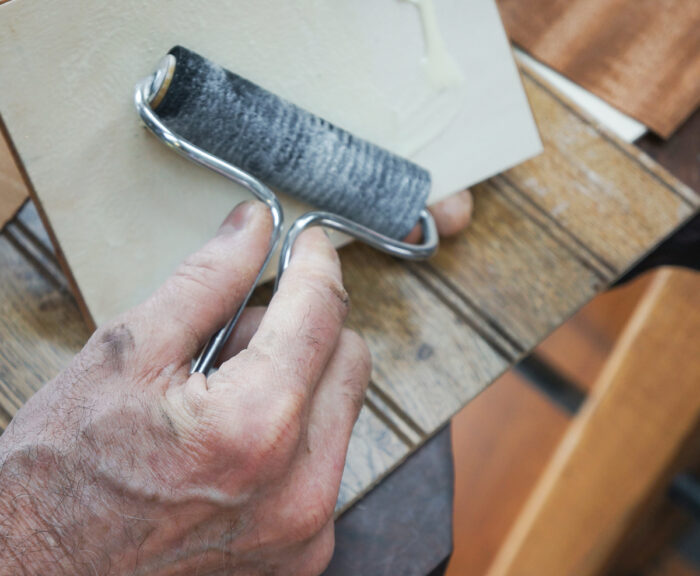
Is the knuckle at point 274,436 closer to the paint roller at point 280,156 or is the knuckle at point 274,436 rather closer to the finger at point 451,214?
the paint roller at point 280,156

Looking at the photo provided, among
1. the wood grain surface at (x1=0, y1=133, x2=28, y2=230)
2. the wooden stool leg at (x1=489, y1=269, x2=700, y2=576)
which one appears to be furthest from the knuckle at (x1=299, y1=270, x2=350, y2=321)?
the wooden stool leg at (x1=489, y1=269, x2=700, y2=576)

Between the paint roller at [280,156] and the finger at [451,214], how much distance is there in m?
0.02

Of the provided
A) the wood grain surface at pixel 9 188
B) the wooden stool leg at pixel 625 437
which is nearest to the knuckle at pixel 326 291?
the wood grain surface at pixel 9 188

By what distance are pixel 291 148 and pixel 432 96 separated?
0.48 feet

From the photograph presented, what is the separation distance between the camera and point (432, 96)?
529mm

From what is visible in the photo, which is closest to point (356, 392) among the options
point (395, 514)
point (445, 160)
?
point (395, 514)

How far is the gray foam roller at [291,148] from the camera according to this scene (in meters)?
0.42

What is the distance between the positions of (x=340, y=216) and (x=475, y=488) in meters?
0.69

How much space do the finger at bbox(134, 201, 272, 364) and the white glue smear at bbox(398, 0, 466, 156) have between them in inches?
6.1

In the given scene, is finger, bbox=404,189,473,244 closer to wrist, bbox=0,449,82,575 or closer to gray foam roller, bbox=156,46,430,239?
gray foam roller, bbox=156,46,430,239

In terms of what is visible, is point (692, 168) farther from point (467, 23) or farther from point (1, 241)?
point (1, 241)

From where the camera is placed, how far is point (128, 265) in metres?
0.45

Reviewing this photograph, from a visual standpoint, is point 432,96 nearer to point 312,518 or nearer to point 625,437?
point 312,518

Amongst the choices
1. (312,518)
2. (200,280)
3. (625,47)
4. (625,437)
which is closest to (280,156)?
(200,280)
